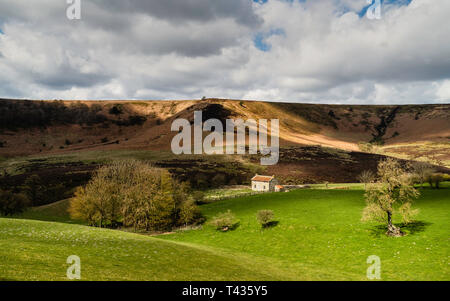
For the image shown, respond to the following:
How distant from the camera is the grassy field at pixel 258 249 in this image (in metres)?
18.0

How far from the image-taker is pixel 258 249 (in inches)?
1518

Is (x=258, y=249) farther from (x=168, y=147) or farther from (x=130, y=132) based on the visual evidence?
(x=130, y=132)

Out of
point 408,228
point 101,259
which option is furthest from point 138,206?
point 408,228

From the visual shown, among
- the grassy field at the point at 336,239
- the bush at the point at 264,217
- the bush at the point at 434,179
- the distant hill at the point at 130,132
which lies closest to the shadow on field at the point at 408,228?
the grassy field at the point at 336,239

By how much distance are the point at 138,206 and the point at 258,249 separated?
2797cm

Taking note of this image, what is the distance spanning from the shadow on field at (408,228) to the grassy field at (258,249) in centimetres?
12

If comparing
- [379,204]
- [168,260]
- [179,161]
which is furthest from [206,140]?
[168,260]

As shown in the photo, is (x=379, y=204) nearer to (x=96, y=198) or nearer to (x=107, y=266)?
(x=107, y=266)

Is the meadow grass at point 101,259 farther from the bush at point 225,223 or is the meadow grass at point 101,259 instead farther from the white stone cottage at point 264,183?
the white stone cottage at point 264,183

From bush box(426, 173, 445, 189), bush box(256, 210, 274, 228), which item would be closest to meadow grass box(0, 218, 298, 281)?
bush box(256, 210, 274, 228)

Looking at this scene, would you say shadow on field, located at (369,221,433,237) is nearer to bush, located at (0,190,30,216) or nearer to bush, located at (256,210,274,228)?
bush, located at (256,210,274,228)

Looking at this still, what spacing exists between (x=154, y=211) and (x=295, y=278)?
123 ft

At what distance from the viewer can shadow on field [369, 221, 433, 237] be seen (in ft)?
115

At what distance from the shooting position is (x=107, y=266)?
1786 cm
